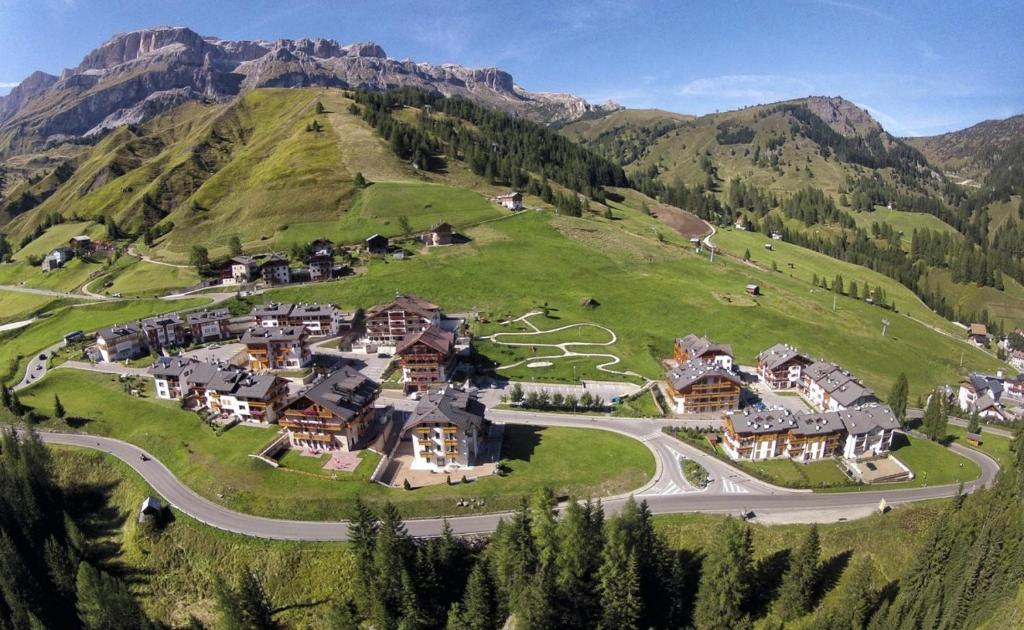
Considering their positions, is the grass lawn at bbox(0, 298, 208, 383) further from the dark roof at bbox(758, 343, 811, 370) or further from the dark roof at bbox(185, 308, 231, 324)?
the dark roof at bbox(758, 343, 811, 370)

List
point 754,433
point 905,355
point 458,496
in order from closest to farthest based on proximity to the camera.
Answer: point 458,496 < point 754,433 < point 905,355

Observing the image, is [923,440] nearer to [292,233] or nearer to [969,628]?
[969,628]

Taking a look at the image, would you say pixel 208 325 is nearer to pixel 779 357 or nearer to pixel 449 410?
pixel 449 410

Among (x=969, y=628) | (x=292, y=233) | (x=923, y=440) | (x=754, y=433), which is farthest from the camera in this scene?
(x=292, y=233)

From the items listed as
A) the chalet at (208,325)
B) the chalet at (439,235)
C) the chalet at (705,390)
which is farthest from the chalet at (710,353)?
the chalet at (208,325)

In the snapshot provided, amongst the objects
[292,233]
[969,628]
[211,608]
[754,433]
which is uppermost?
[292,233]

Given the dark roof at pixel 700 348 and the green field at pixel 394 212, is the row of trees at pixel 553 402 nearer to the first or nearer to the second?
the dark roof at pixel 700 348

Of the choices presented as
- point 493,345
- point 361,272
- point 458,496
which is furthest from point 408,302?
point 458,496
